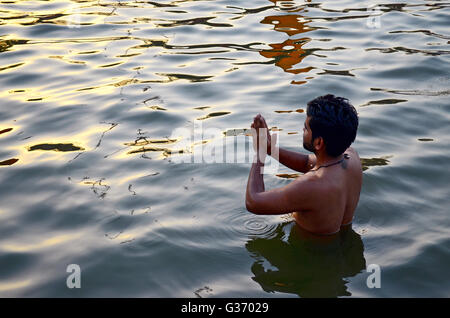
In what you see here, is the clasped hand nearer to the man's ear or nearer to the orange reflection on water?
the man's ear

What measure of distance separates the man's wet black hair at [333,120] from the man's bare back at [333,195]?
0.68 ft

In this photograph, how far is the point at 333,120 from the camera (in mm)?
3943

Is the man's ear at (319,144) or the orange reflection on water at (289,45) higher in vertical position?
the man's ear at (319,144)

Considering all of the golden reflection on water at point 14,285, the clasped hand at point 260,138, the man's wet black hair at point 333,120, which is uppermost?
the man's wet black hair at point 333,120

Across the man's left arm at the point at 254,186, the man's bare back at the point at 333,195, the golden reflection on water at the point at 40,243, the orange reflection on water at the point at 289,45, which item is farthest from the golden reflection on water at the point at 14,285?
the orange reflection on water at the point at 289,45

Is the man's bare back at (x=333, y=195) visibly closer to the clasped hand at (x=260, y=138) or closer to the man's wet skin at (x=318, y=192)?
the man's wet skin at (x=318, y=192)

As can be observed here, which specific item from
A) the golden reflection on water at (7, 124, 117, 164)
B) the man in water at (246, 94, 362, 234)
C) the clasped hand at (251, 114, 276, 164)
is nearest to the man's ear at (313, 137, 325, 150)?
the man in water at (246, 94, 362, 234)

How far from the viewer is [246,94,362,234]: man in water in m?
3.96

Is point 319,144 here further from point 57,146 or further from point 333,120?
point 57,146

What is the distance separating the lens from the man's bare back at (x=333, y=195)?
407 cm

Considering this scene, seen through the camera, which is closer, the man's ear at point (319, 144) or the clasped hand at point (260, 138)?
the man's ear at point (319, 144)

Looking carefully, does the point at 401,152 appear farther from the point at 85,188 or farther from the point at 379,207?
the point at 85,188

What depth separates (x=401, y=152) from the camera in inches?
228
